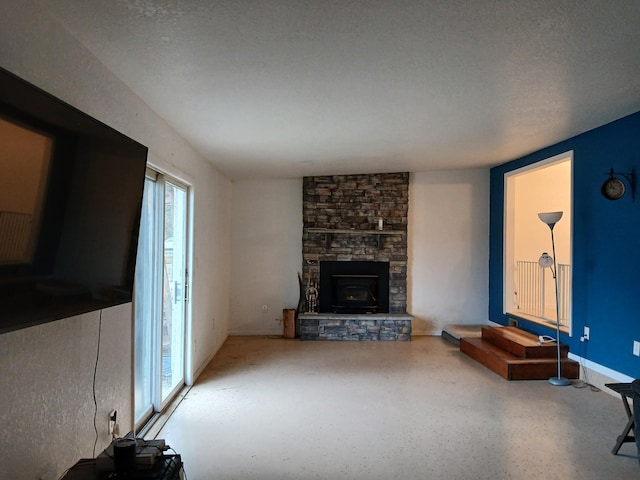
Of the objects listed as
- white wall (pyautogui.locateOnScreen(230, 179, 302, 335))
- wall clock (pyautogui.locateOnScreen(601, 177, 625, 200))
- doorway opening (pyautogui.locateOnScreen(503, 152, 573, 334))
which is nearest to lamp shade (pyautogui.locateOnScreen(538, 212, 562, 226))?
wall clock (pyautogui.locateOnScreen(601, 177, 625, 200))

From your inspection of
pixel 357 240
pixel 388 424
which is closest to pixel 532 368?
pixel 388 424

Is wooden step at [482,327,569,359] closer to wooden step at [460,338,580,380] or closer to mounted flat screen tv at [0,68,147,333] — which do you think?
wooden step at [460,338,580,380]

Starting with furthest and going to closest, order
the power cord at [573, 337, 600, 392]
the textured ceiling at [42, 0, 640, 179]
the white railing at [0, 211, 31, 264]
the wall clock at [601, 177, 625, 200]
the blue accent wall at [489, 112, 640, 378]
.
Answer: the power cord at [573, 337, 600, 392] → the wall clock at [601, 177, 625, 200] → the blue accent wall at [489, 112, 640, 378] → the textured ceiling at [42, 0, 640, 179] → the white railing at [0, 211, 31, 264]

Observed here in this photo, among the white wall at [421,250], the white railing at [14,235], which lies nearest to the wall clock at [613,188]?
the white wall at [421,250]

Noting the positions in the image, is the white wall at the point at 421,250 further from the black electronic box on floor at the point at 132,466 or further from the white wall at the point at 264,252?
the black electronic box on floor at the point at 132,466

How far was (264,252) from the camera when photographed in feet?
21.8

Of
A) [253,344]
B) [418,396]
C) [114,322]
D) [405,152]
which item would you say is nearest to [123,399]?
[114,322]

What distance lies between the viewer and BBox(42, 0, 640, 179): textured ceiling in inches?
72.6

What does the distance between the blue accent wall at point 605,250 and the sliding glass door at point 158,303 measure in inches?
164

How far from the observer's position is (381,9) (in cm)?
181

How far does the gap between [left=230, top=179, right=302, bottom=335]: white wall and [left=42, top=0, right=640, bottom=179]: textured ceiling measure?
2.40 m

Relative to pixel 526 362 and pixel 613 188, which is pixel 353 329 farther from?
pixel 613 188

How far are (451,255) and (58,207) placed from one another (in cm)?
595

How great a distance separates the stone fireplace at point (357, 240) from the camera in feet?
21.3
